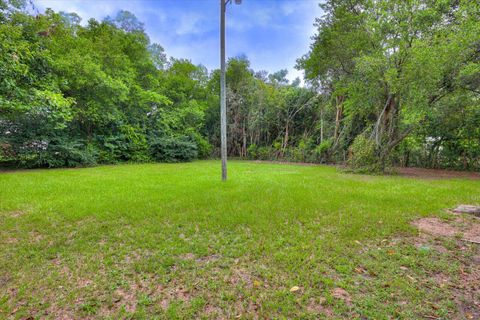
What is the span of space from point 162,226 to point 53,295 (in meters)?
1.58

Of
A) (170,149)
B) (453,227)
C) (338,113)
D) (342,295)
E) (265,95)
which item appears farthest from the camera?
(265,95)

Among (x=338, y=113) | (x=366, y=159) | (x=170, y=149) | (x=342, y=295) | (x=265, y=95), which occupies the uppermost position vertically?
(x=265, y=95)

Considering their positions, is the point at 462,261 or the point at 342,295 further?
the point at 462,261

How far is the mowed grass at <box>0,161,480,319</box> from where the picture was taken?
5.82 ft

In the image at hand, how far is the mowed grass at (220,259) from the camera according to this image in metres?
1.77

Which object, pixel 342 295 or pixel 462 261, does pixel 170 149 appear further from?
pixel 462 261

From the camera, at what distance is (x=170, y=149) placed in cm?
1631

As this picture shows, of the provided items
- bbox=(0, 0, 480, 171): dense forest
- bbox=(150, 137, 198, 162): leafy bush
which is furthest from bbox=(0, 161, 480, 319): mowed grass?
bbox=(150, 137, 198, 162): leafy bush

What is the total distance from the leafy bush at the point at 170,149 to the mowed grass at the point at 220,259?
11529 millimetres

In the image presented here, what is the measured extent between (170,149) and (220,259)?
1489 centimetres

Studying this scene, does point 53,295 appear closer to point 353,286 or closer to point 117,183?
point 353,286

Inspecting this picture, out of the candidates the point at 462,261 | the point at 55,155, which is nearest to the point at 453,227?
the point at 462,261

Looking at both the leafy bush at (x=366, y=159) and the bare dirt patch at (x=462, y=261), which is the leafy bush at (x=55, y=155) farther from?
the bare dirt patch at (x=462, y=261)

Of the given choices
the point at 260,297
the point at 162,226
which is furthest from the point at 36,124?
the point at 260,297
